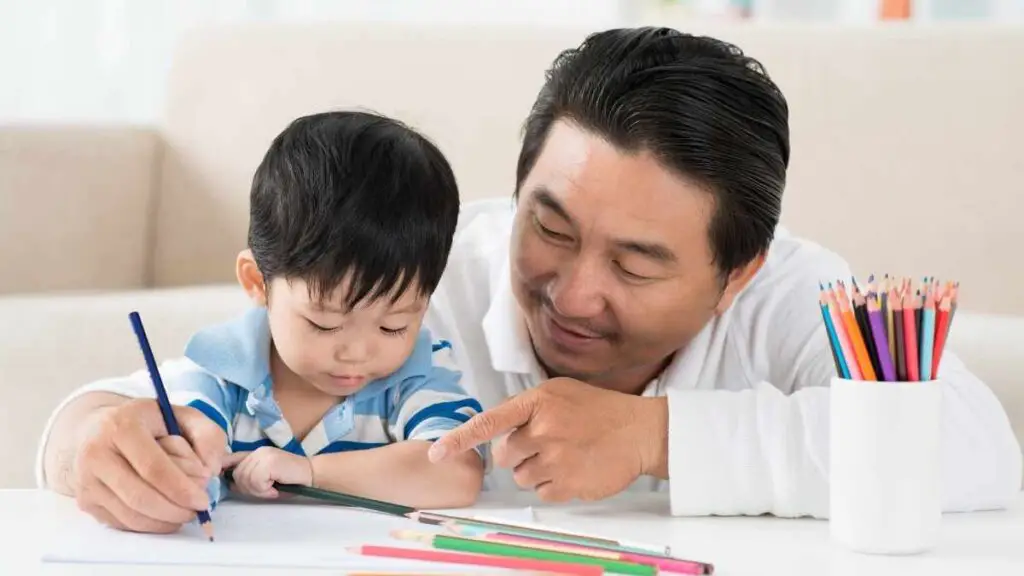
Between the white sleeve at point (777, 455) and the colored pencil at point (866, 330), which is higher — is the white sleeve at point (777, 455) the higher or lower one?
the lower one

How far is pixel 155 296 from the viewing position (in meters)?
2.06

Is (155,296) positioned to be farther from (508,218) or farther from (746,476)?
(746,476)

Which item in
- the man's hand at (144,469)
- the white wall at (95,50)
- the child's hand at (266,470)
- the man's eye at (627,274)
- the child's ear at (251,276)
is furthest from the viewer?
the white wall at (95,50)

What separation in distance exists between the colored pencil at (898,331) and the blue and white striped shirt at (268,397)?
0.38 meters

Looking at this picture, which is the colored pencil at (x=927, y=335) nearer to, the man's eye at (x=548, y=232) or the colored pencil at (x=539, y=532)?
the colored pencil at (x=539, y=532)

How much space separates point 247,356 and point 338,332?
9 centimetres

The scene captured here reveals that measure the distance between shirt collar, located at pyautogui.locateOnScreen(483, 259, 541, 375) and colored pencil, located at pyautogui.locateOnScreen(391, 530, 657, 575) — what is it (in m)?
0.49

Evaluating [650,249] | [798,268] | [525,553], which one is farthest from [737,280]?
[525,553]

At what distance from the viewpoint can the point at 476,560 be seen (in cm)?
78

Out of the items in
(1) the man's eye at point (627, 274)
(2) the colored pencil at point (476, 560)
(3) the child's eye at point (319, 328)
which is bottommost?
(2) the colored pencil at point (476, 560)

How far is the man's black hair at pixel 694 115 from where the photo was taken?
1.22 meters

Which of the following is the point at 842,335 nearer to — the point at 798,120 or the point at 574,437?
the point at 574,437

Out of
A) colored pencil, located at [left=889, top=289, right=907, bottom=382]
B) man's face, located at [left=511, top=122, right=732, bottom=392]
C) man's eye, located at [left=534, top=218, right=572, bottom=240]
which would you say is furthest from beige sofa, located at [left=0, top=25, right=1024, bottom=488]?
colored pencil, located at [left=889, top=289, right=907, bottom=382]

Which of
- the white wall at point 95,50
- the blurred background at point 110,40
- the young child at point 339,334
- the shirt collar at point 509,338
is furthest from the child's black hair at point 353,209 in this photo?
the white wall at point 95,50
